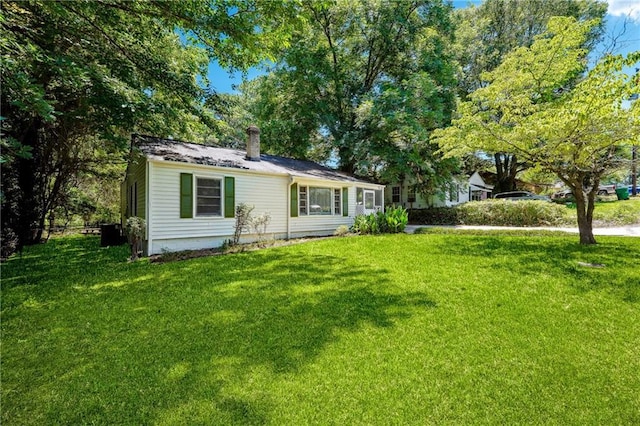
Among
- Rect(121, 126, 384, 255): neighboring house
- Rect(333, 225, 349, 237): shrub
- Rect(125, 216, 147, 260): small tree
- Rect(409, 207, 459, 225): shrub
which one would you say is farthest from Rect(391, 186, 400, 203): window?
Rect(125, 216, 147, 260): small tree

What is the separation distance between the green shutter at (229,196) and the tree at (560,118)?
24.5 ft

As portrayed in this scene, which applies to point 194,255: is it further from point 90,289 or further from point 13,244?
point 13,244

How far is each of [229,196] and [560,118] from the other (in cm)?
955

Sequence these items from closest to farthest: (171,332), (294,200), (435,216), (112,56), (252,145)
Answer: (171,332), (112,56), (294,200), (252,145), (435,216)

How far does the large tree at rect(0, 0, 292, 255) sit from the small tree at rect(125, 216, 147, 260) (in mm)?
2154

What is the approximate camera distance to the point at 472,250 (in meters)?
8.36

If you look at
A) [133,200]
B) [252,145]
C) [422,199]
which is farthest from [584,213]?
[133,200]

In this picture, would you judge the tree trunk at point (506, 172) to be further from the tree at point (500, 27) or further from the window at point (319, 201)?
the window at point (319, 201)

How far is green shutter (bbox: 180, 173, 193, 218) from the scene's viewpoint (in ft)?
30.3

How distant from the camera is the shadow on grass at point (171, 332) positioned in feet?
7.90

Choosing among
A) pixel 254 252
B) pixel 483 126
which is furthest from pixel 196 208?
pixel 483 126

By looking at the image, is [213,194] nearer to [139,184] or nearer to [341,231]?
[139,184]

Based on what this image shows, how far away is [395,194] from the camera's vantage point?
2331 cm

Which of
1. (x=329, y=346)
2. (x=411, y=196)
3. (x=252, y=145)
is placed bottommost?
(x=329, y=346)
